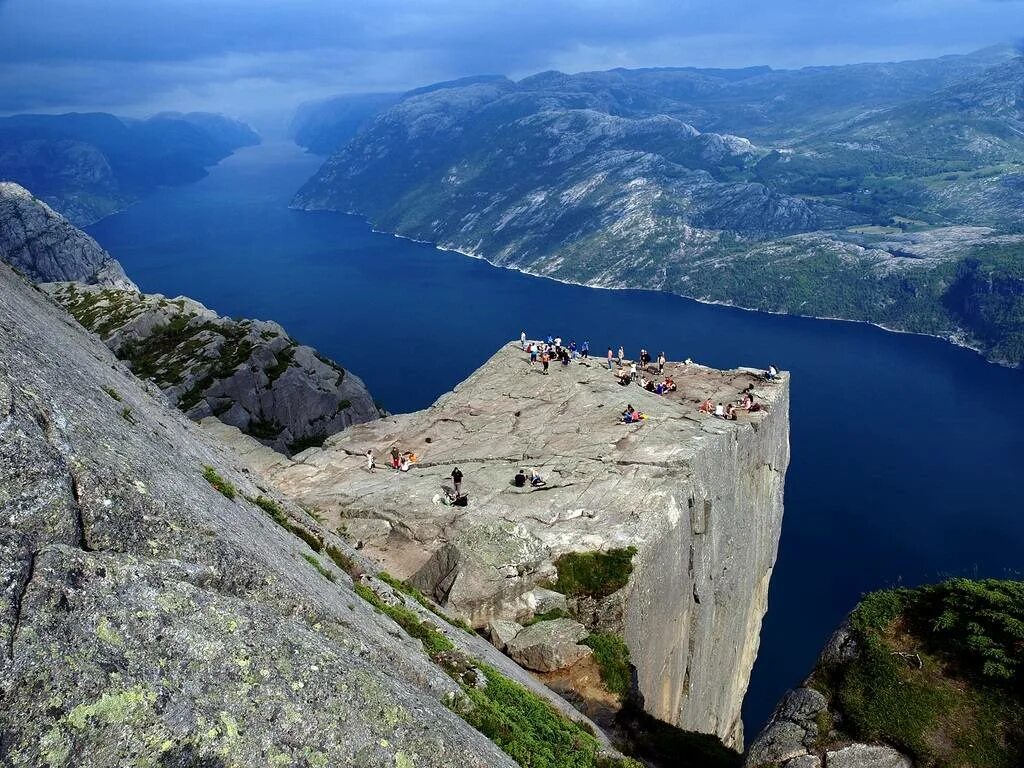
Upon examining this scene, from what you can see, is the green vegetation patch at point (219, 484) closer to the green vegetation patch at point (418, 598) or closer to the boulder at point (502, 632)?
the green vegetation patch at point (418, 598)

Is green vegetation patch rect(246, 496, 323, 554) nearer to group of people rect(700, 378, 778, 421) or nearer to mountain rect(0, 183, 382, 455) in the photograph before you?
group of people rect(700, 378, 778, 421)

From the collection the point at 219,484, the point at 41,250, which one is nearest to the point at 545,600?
the point at 219,484

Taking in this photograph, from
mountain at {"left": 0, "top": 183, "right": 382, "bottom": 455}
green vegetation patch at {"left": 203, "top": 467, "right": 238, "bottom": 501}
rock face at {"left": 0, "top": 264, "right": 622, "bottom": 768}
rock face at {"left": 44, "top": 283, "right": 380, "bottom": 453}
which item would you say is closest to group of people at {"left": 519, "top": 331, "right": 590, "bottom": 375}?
mountain at {"left": 0, "top": 183, "right": 382, "bottom": 455}

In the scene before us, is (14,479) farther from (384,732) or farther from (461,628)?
(461,628)

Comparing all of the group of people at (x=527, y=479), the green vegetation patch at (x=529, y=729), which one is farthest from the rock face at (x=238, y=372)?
the green vegetation patch at (x=529, y=729)

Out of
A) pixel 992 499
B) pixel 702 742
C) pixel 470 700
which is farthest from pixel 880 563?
pixel 470 700

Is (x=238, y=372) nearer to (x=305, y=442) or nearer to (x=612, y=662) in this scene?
(x=305, y=442)
